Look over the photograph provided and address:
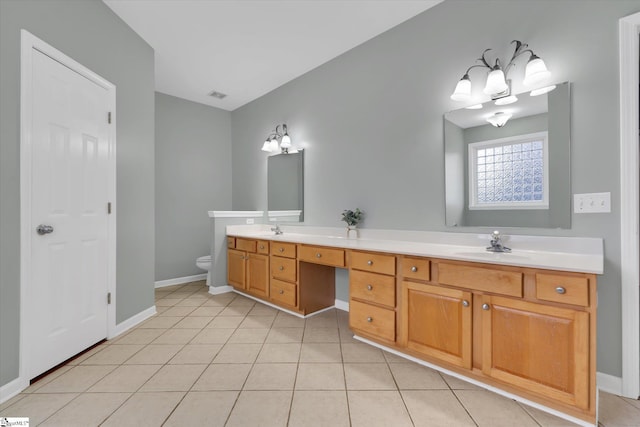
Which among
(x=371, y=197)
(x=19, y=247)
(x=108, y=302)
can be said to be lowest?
(x=108, y=302)

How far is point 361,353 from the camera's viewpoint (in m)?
2.05

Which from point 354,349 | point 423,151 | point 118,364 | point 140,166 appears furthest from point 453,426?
point 140,166

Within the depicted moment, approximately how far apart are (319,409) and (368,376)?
0.43m

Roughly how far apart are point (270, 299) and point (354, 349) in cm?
123

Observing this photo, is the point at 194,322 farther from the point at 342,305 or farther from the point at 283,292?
the point at 342,305

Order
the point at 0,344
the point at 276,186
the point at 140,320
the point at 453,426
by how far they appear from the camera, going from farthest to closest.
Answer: the point at 276,186 < the point at 140,320 < the point at 0,344 < the point at 453,426

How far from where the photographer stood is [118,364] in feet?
6.31

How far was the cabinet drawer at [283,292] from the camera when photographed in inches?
109

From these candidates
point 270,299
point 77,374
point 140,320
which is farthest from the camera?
point 270,299

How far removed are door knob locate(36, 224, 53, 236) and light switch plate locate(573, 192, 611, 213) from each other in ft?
11.0

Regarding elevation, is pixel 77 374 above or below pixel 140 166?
below

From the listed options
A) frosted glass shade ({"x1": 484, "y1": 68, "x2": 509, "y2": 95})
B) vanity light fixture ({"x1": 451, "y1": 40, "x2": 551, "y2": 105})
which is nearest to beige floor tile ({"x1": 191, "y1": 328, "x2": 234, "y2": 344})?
vanity light fixture ({"x1": 451, "y1": 40, "x2": 551, "y2": 105})

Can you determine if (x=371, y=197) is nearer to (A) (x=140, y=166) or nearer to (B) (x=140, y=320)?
(A) (x=140, y=166)

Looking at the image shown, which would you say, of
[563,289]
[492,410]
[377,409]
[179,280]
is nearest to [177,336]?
[377,409]
